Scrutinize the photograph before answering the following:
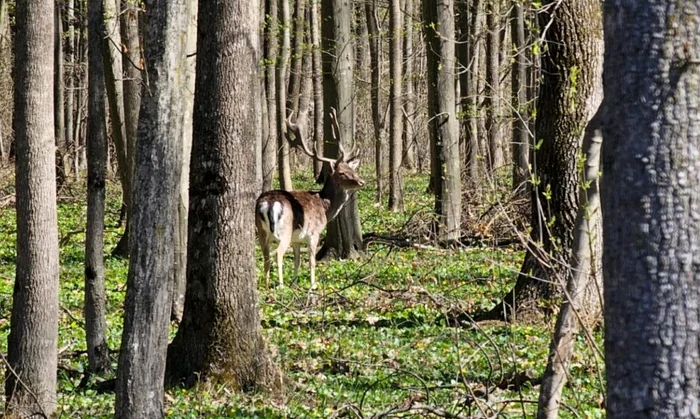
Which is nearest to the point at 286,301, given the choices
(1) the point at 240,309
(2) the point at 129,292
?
(1) the point at 240,309

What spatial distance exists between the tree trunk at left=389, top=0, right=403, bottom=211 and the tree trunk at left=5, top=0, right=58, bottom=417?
1607 cm

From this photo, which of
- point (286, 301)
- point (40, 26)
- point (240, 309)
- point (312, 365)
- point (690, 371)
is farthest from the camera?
point (286, 301)

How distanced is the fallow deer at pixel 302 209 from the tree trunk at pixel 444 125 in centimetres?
192

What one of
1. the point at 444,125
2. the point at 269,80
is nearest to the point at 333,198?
the point at 444,125

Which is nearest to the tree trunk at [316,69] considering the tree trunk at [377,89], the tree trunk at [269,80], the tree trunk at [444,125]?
the tree trunk at [269,80]

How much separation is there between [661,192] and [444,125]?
47.9 ft

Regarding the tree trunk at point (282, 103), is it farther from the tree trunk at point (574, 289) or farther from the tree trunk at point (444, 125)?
the tree trunk at point (574, 289)

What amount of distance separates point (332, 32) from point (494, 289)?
232 inches

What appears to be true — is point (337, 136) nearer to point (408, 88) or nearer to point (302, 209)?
point (302, 209)

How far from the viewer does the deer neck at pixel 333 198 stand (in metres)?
16.6

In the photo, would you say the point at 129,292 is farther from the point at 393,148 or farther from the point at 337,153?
the point at 393,148

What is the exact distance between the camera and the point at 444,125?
60.1 feet

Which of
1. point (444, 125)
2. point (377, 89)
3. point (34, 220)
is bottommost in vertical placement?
point (34, 220)

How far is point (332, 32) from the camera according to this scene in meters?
17.5
